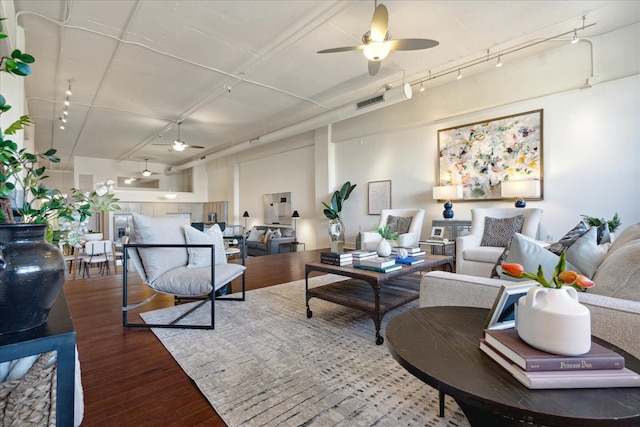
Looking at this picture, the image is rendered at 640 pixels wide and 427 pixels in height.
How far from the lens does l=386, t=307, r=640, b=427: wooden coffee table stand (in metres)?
0.60

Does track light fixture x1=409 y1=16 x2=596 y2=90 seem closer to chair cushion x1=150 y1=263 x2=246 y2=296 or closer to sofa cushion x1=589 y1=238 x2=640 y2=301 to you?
sofa cushion x1=589 y1=238 x2=640 y2=301

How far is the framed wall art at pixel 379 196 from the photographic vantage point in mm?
6207

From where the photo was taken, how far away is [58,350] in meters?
0.86

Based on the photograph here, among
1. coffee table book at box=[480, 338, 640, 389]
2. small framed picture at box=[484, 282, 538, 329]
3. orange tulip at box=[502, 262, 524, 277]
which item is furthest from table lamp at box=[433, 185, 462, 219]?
coffee table book at box=[480, 338, 640, 389]

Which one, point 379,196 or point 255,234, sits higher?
point 379,196

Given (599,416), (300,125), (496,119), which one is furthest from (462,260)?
(300,125)

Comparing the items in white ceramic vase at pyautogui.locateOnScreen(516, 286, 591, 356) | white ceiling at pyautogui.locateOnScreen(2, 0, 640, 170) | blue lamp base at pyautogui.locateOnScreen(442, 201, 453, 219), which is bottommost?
white ceramic vase at pyautogui.locateOnScreen(516, 286, 591, 356)

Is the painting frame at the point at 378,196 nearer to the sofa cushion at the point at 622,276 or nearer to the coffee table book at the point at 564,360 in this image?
the sofa cushion at the point at 622,276

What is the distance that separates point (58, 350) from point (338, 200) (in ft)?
20.0

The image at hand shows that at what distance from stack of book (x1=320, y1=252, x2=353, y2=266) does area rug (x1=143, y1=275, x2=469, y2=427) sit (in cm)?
47

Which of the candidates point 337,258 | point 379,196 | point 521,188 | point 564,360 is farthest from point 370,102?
point 564,360

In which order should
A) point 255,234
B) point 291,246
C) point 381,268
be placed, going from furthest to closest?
point 255,234 → point 291,246 → point 381,268

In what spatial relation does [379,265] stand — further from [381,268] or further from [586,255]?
[586,255]

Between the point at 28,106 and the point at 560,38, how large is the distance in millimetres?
8923
